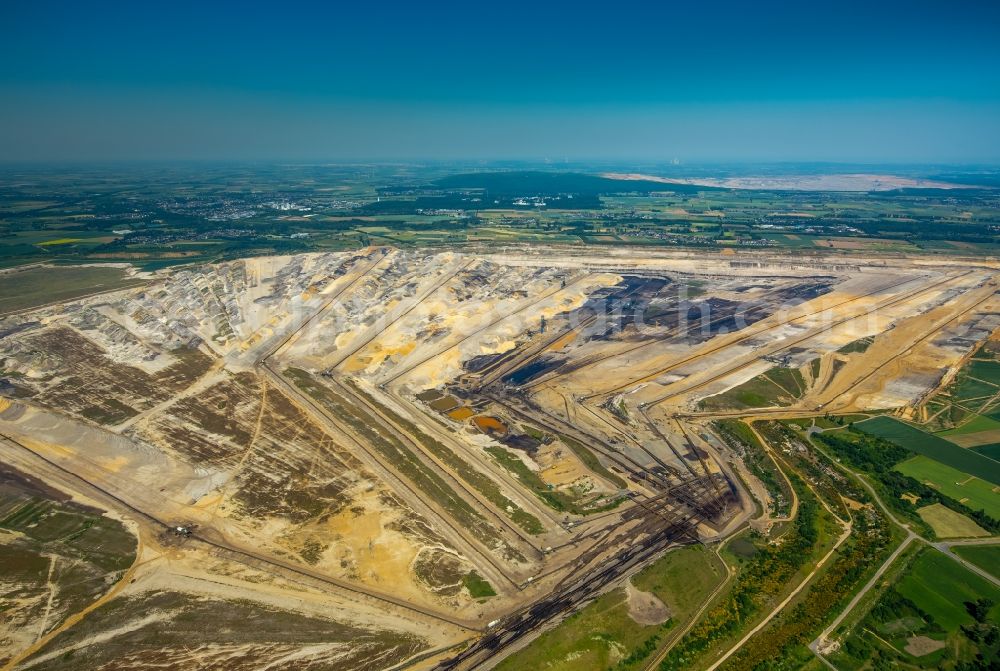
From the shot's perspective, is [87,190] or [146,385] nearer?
[146,385]

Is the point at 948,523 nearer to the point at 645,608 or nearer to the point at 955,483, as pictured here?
the point at 955,483

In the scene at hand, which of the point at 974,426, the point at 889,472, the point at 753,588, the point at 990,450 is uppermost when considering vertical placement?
the point at 974,426

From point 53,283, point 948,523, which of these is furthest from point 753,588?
point 53,283

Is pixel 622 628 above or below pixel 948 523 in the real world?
below

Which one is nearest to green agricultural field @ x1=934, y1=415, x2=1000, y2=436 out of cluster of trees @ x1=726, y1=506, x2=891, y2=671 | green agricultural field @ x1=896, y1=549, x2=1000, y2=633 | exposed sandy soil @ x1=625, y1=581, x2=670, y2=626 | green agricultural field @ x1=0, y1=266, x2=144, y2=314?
cluster of trees @ x1=726, y1=506, x2=891, y2=671

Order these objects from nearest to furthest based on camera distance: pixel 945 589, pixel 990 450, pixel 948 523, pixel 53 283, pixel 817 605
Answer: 1. pixel 817 605
2. pixel 945 589
3. pixel 948 523
4. pixel 990 450
5. pixel 53 283

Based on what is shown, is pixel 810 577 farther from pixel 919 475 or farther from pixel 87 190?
pixel 87 190

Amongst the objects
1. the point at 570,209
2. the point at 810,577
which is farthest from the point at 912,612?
the point at 570,209
